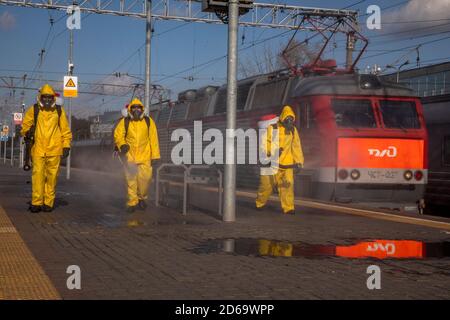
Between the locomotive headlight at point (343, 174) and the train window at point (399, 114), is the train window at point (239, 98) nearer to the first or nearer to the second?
the train window at point (399, 114)

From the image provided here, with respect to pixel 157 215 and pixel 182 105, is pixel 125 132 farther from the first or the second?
Answer: pixel 182 105

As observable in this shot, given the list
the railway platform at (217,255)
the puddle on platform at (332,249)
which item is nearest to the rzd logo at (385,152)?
the railway platform at (217,255)

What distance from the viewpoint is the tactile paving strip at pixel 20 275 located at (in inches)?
197

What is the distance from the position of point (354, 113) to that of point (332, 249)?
7.60 meters

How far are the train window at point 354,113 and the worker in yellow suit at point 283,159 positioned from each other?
2886 millimetres

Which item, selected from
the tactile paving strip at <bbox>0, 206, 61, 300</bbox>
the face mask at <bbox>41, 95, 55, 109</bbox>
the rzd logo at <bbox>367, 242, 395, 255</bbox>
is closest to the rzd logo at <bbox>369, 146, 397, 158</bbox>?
the rzd logo at <bbox>367, 242, 395, 255</bbox>

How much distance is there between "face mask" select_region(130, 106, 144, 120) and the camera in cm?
1123

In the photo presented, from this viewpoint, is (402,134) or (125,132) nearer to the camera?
(125,132)

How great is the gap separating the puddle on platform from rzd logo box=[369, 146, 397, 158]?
5.83 metres

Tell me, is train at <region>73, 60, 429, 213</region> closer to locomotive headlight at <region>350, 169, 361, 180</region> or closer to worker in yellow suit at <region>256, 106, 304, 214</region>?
locomotive headlight at <region>350, 169, 361, 180</region>

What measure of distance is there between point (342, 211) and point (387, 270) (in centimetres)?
596

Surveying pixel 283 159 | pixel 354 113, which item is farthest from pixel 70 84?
pixel 283 159
